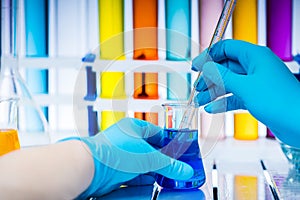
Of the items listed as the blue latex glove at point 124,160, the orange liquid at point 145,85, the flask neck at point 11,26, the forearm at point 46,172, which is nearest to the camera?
the forearm at point 46,172

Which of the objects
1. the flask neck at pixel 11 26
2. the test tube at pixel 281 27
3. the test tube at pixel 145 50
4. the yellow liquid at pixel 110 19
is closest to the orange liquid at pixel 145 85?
the test tube at pixel 145 50

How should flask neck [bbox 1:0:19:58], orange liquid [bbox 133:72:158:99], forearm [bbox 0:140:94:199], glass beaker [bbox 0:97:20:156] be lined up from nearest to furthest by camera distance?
forearm [bbox 0:140:94:199], glass beaker [bbox 0:97:20:156], flask neck [bbox 1:0:19:58], orange liquid [bbox 133:72:158:99]

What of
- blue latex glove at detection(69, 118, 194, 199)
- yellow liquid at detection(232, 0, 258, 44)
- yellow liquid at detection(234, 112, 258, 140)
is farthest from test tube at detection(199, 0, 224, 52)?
blue latex glove at detection(69, 118, 194, 199)

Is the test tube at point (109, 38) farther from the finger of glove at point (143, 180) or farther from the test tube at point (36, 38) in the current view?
the finger of glove at point (143, 180)

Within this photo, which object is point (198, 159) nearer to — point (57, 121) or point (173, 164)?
point (173, 164)

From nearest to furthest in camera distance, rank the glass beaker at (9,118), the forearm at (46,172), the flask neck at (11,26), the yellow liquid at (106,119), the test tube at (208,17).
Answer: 1. the forearm at (46,172)
2. the glass beaker at (9,118)
3. the flask neck at (11,26)
4. the yellow liquid at (106,119)
5. the test tube at (208,17)

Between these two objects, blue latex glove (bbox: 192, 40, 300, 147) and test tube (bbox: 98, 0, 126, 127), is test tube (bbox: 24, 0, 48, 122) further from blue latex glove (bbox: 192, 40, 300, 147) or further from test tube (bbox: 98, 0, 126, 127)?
blue latex glove (bbox: 192, 40, 300, 147)

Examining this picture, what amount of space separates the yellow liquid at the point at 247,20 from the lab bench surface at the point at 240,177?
382 mm

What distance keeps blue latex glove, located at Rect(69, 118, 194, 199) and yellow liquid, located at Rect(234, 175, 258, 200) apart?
12cm

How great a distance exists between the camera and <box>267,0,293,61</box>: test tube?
5.00 feet

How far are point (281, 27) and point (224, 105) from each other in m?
0.63

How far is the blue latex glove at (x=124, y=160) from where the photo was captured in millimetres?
837

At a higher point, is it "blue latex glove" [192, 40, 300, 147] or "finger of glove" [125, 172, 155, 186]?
"blue latex glove" [192, 40, 300, 147]

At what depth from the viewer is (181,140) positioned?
0.88 meters
